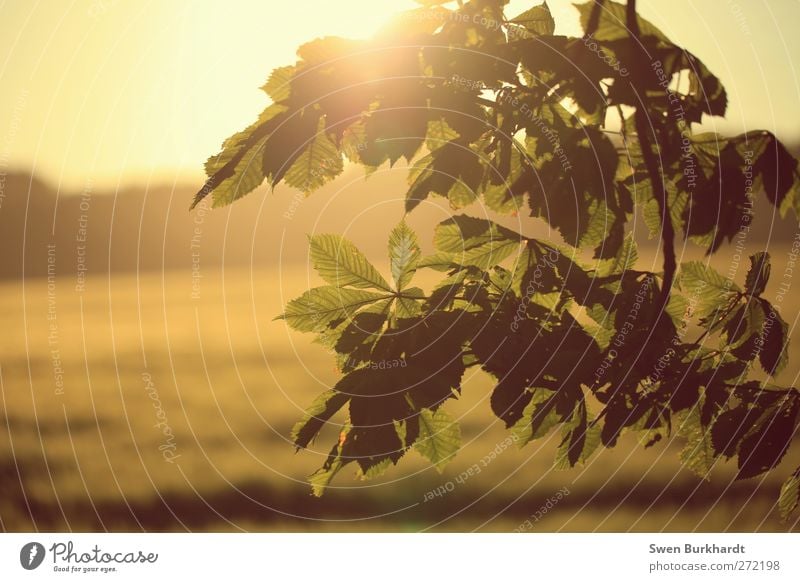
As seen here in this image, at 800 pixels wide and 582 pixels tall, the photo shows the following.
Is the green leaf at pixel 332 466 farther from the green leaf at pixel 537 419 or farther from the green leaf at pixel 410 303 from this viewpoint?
the green leaf at pixel 537 419

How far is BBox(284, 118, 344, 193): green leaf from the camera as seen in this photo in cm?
150

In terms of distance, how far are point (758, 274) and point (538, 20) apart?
0.74 m

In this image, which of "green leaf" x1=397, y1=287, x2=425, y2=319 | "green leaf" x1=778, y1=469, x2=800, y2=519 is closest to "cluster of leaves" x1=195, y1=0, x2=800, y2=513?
"green leaf" x1=397, y1=287, x2=425, y2=319

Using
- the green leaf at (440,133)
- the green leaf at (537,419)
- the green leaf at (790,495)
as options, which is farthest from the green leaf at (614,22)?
the green leaf at (790,495)

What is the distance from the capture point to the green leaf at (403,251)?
1.52 metres

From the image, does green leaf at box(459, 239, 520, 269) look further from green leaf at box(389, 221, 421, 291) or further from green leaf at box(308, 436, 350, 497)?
green leaf at box(308, 436, 350, 497)

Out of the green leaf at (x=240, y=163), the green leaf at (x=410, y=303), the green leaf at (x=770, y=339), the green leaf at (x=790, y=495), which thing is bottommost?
the green leaf at (x=790, y=495)

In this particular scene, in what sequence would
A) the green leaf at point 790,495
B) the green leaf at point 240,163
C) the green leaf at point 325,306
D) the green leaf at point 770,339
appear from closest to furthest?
the green leaf at point 240,163 → the green leaf at point 325,306 → the green leaf at point 770,339 → the green leaf at point 790,495

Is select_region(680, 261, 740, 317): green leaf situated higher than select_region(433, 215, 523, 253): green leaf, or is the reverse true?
select_region(433, 215, 523, 253): green leaf

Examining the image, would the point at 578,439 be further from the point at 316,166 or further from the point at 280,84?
the point at 280,84

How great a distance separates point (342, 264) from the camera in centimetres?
156

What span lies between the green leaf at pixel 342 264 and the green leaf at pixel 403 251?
0.04 m

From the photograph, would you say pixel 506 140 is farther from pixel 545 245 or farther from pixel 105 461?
pixel 105 461

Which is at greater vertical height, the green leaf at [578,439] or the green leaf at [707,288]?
the green leaf at [707,288]
